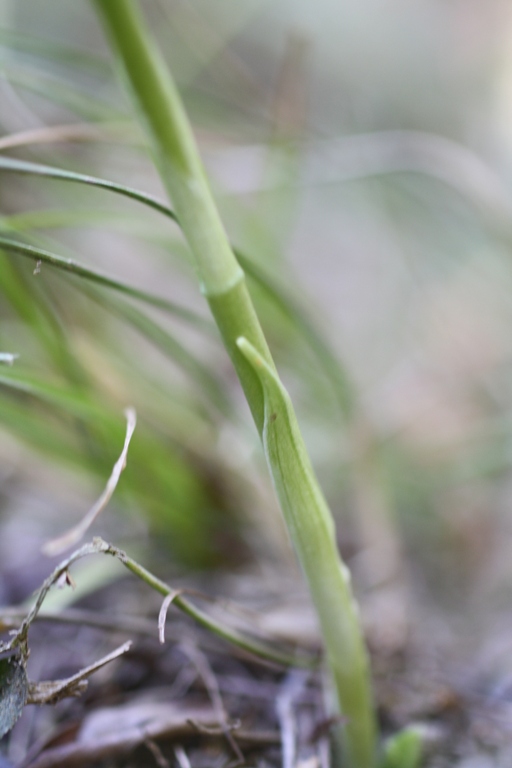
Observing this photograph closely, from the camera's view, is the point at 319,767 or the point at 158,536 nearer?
the point at 319,767

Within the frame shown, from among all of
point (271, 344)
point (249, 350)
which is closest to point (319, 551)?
point (249, 350)

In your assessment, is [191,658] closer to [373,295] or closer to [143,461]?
[143,461]

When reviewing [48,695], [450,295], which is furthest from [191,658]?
[450,295]

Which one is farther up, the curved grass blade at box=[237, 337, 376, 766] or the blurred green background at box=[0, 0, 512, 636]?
the blurred green background at box=[0, 0, 512, 636]

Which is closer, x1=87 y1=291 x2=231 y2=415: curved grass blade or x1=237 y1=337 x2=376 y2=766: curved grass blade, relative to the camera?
x1=237 y1=337 x2=376 y2=766: curved grass blade

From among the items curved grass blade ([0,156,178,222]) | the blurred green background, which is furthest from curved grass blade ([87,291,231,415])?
curved grass blade ([0,156,178,222])

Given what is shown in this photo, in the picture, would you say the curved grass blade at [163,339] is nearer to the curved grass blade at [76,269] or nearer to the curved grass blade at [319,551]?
the curved grass blade at [76,269]

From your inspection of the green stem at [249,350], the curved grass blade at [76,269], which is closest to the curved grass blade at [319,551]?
the green stem at [249,350]

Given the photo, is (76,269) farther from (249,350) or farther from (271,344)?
(271,344)

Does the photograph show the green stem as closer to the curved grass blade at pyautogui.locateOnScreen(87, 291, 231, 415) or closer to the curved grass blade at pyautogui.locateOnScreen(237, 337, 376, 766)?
the curved grass blade at pyautogui.locateOnScreen(237, 337, 376, 766)
